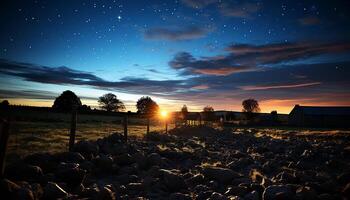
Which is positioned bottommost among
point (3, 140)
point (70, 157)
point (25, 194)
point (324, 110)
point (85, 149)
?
point (25, 194)

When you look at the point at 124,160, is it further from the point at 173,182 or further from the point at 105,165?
the point at 173,182

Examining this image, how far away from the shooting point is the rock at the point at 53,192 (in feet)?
18.1

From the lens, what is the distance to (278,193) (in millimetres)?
5539

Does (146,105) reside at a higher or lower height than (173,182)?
higher

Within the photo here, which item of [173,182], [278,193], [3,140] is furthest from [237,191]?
[3,140]

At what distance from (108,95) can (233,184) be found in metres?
123

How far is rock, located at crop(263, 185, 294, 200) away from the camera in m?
5.49

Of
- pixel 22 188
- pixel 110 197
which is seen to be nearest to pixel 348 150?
pixel 110 197

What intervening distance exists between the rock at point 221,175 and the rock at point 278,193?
1.91 meters

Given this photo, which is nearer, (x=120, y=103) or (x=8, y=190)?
(x=8, y=190)

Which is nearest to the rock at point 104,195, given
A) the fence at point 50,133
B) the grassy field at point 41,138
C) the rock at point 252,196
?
the fence at point 50,133

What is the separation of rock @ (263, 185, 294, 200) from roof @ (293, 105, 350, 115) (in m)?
74.8

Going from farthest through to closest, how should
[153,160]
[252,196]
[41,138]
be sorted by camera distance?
1. [41,138]
2. [153,160]
3. [252,196]

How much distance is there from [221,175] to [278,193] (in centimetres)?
236
